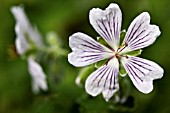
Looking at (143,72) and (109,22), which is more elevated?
(109,22)

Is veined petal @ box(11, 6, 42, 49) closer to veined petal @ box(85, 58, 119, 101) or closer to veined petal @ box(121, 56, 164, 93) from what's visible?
veined petal @ box(85, 58, 119, 101)

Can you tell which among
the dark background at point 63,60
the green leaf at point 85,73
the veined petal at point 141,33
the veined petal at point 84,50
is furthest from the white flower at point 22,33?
the veined petal at point 141,33

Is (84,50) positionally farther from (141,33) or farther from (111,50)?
(141,33)

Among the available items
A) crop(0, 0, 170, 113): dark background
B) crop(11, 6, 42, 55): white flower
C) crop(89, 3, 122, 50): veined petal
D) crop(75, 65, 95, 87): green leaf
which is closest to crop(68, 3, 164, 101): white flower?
crop(89, 3, 122, 50): veined petal

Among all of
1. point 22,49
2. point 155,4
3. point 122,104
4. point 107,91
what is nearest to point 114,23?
point 107,91

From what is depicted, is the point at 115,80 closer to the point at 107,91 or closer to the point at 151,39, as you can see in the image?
the point at 107,91

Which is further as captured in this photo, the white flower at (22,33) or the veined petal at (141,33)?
the white flower at (22,33)

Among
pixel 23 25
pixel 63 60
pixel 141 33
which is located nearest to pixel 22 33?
pixel 23 25

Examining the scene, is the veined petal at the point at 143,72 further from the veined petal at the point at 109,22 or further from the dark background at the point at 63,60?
the dark background at the point at 63,60
